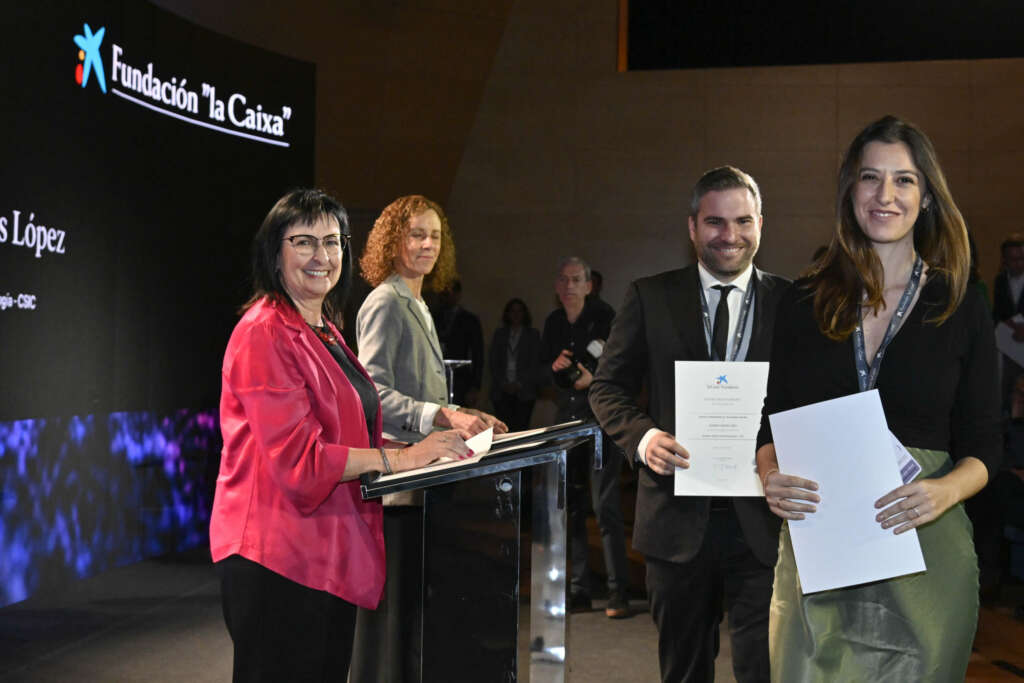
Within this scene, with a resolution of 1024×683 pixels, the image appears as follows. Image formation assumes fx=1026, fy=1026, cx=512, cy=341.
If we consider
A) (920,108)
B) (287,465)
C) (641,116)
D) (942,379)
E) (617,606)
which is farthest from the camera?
(641,116)

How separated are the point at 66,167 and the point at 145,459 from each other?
70.6 inches

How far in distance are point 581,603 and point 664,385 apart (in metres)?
2.92

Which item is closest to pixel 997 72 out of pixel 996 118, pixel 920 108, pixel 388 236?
pixel 996 118

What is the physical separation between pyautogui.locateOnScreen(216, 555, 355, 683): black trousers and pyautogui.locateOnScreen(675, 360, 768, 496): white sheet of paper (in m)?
0.94

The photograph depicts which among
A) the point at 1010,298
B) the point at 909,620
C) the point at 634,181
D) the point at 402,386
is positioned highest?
the point at 634,181

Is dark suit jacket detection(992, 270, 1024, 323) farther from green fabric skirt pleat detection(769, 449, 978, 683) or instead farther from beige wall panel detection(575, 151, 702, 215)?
green fabric skirt pleat detection(769, 449, 978, 683)

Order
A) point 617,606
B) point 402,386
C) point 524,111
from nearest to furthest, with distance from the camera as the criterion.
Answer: point 402,386
point 617,606
point 524,111

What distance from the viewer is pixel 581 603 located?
5.36 m

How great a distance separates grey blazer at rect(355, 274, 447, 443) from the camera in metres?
3.12

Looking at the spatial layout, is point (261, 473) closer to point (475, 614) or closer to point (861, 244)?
point (475, 614)

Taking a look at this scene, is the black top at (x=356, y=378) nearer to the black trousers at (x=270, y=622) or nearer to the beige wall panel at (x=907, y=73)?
the black trousers at (x=270, y=622)

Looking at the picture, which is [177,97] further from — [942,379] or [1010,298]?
[1010,298]

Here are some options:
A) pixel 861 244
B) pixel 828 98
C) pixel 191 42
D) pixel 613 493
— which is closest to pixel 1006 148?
pixel 828 98

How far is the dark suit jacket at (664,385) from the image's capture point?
8.58 ft
